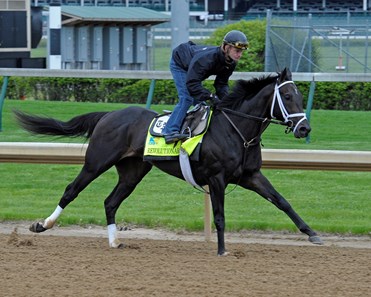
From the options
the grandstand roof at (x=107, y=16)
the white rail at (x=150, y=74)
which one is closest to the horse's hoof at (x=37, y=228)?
the white rail at (x=150, y=74)

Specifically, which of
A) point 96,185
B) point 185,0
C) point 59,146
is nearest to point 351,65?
point 185,0

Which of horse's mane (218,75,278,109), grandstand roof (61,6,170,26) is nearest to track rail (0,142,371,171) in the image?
horse's mane (218,75,278,109)

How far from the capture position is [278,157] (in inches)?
364

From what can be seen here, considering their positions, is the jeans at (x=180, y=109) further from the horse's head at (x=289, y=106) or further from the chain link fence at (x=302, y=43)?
the chain link fence at (x=302, y=43)

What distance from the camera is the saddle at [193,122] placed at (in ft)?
26.8

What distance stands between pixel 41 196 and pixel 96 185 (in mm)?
796

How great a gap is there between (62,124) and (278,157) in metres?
2.15

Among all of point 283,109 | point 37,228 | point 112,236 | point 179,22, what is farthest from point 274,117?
point 179,22

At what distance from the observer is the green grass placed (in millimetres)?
9820

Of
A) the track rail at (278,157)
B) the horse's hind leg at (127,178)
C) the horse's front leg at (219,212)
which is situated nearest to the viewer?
the horse's front leg at (219,212)

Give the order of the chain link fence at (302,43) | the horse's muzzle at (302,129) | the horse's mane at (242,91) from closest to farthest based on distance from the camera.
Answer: the horse's muzzle at (302,129), the horse's mane at (242,91), the chain link fence at (302,43)

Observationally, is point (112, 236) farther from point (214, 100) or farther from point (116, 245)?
point (214, 100)

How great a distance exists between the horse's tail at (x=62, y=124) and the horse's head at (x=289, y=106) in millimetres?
1848

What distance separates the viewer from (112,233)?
857 centimetres
